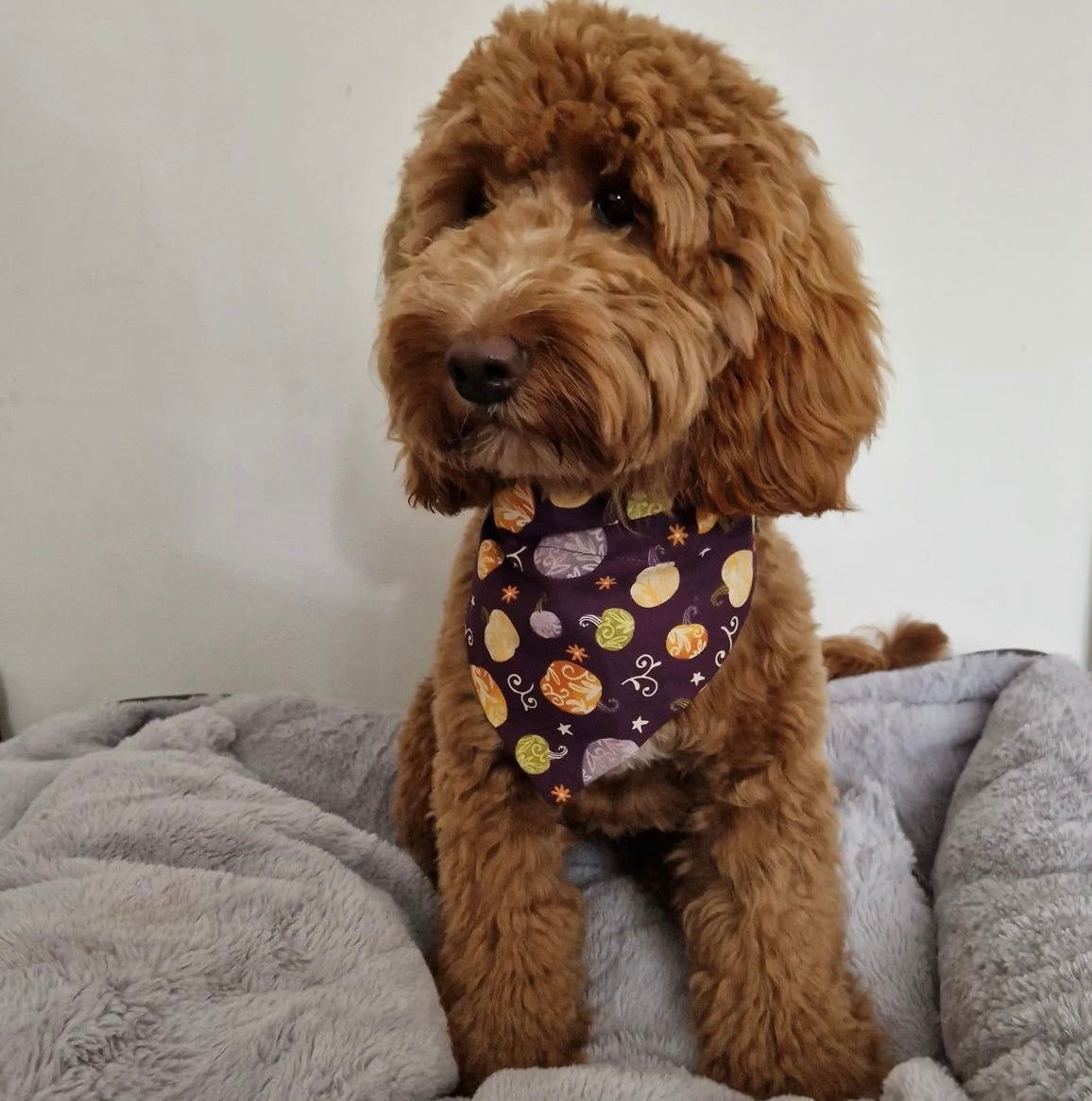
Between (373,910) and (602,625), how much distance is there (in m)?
0.46

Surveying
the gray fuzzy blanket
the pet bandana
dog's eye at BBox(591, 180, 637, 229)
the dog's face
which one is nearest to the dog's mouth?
the dog's face

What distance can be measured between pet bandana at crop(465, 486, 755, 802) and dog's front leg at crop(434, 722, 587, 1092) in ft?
0.21

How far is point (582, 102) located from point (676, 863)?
0.88m

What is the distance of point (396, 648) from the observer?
1830 mm

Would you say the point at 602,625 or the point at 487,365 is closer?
the point at 487,365

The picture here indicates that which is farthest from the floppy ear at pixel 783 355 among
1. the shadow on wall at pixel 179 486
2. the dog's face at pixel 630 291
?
the shadow on wall at pixel 179 486

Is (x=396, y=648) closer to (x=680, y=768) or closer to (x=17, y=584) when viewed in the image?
(x=17, y=584)

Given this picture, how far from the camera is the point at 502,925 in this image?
1.03m

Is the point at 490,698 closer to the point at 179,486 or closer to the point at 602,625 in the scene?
the point at 602,625

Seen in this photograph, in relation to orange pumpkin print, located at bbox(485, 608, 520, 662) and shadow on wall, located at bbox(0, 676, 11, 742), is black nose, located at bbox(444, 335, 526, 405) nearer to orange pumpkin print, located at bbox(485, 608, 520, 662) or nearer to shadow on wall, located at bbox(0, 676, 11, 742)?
orange pumpkin print, located at bbox(485, 608, 520, 662)

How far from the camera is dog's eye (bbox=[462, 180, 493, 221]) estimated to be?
98cm

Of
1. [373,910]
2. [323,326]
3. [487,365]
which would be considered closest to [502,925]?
[373,910]

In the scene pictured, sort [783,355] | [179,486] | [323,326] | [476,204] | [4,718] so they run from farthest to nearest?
[4,718], [179,486], [323,326], [476,204], [783,355]

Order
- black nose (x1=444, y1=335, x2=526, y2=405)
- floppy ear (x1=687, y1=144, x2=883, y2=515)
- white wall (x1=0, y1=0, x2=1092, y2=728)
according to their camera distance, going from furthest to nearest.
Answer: white wall (x1=0, y1=0, x2=1092, y2=728), floppy ear (x1=687, y1=144, x2=883, y2=515), black nose (x1=444, y1=335, x2=526, y2=405)
